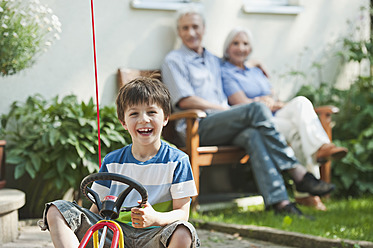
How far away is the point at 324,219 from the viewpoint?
3586 millimetres

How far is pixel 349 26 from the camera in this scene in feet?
18.1

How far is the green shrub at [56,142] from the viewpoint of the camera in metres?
3.56

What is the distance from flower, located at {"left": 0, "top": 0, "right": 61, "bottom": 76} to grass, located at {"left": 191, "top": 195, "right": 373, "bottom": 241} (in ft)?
5.08

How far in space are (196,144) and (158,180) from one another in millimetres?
1714

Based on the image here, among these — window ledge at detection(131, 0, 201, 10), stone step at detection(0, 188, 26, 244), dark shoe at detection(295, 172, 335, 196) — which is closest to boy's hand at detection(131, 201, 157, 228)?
stone step at detection(0, 188, 26, 244)

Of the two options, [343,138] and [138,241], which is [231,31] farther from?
[138,241]

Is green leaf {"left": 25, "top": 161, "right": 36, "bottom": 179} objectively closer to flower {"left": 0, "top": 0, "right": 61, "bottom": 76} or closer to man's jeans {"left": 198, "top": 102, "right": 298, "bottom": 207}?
flower {"left": 0, "top": 0, "right": 61, "bottom": 76}

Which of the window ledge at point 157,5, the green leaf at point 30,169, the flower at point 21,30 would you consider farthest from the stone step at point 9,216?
the window ledge at point 157,5

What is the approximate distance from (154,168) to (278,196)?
1.76 metres

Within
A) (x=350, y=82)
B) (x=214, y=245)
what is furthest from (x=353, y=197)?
(x=214, y=245)

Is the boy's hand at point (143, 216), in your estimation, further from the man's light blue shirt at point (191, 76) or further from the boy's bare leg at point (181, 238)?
the man's light blue shirt at point (191, 76)

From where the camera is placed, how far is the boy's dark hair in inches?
82.6

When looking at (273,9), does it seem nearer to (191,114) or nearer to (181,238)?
(191,114)

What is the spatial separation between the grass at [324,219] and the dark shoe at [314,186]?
0.16m
